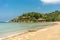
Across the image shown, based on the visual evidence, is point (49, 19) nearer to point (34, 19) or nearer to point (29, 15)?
point (34, 19)

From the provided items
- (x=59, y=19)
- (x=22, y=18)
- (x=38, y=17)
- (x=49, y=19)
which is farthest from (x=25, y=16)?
(x=59, y=19)

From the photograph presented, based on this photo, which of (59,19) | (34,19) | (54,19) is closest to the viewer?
(59,19)

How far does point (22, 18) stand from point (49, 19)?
28.6 m

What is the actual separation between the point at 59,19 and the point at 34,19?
26.3 metres

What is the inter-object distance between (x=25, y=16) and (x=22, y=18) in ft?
10.7

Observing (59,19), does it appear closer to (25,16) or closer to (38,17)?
(38,17)

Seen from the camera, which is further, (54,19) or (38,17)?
(38,17)

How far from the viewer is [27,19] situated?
144500mm

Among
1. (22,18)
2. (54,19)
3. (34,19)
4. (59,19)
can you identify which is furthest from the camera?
(22,18)

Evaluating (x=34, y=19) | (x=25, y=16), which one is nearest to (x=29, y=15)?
(x=25, y=16)

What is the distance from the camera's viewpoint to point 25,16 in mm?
151625

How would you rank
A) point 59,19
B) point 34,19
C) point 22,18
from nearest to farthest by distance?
1. point 59,19
2. point 34,19
3. point 22,18

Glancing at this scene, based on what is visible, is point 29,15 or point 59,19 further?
point 29,15

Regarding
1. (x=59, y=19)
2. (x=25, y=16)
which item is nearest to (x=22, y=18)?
(x=25, y=16)
